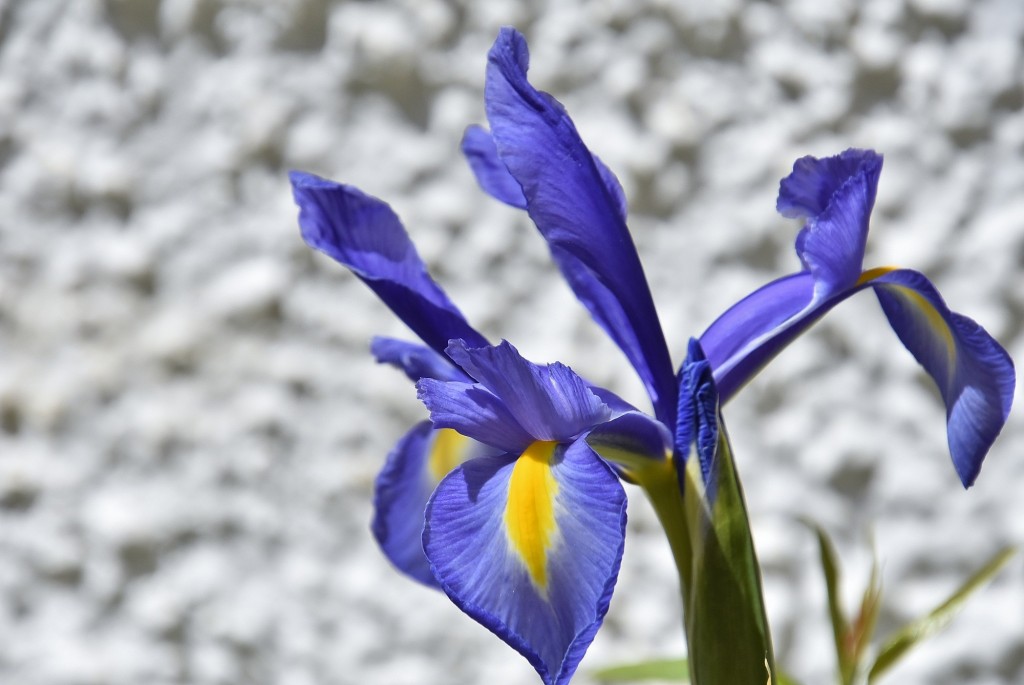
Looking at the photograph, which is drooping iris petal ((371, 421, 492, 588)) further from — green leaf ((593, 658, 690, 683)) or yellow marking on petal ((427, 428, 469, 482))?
green leaf ((593, 658, 690, 683))

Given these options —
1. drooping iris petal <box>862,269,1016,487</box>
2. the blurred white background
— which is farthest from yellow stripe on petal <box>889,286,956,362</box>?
the blurred white background

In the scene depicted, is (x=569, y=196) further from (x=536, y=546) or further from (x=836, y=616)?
(x=836, y=616)

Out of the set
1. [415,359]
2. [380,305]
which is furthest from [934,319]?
[380,305]

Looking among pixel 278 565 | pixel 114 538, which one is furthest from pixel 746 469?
pixel 114 538

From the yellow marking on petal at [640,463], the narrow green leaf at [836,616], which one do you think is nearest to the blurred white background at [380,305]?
the narrow green leaf at [836,616]

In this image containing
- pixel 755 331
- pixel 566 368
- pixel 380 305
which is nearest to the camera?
pixel 566 368
